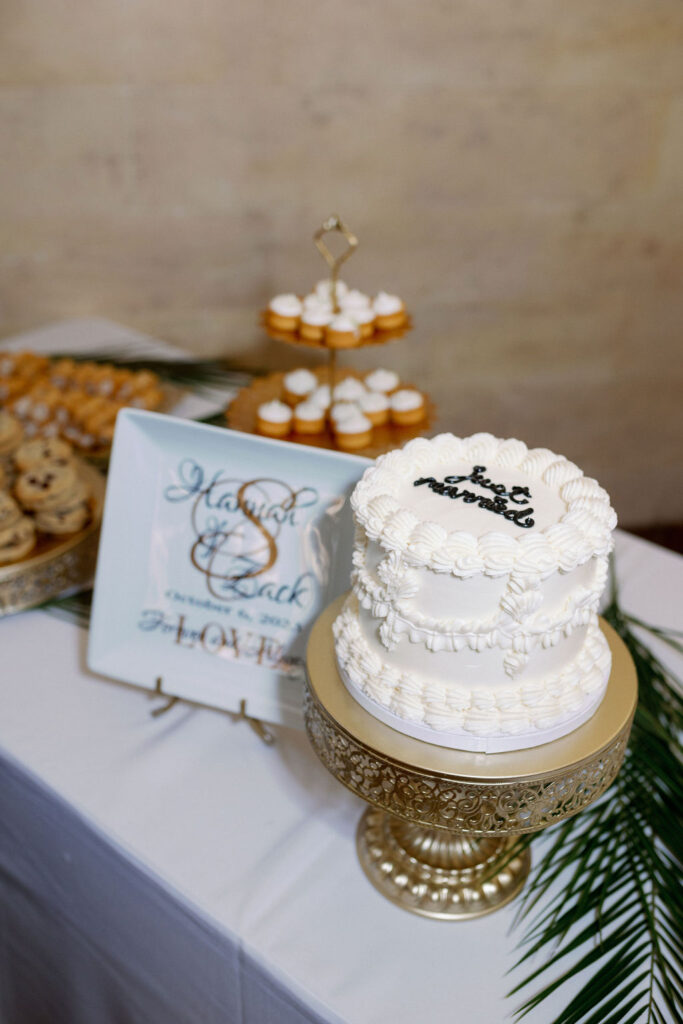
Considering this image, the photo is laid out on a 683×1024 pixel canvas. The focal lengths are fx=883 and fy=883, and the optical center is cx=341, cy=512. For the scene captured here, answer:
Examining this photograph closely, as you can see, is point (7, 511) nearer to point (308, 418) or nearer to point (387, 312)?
point (308, 418)

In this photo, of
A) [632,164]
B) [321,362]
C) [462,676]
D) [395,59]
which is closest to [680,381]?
[632,164]

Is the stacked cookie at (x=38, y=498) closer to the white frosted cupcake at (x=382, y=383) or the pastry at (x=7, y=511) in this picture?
the pastry at (x=7, y=511)

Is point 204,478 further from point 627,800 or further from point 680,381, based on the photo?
point 680,381

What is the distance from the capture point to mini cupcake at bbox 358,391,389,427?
1.88 meters

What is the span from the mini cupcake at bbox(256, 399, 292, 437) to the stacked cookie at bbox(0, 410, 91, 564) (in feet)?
1.30

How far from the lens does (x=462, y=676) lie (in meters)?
0.92

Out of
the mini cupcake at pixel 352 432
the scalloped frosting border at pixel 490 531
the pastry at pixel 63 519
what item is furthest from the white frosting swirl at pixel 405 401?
Answer: the scalloped frosting border at pixel 490 531

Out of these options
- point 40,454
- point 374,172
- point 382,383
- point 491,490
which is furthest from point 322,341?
point 374,172

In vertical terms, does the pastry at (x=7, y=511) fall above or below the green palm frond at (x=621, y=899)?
above

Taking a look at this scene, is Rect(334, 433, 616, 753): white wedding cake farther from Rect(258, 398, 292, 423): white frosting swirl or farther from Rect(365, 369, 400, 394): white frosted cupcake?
Rect(365, 369, 400, 394): white frosted cupcake

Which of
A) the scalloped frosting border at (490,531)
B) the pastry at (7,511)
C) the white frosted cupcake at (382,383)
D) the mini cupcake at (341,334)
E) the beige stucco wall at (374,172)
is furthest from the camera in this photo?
the beige stucco wall at (374,172)

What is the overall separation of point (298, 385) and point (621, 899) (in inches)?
48.9

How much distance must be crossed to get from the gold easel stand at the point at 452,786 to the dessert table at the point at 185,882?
4 cm

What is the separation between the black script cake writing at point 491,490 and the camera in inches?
36.9
